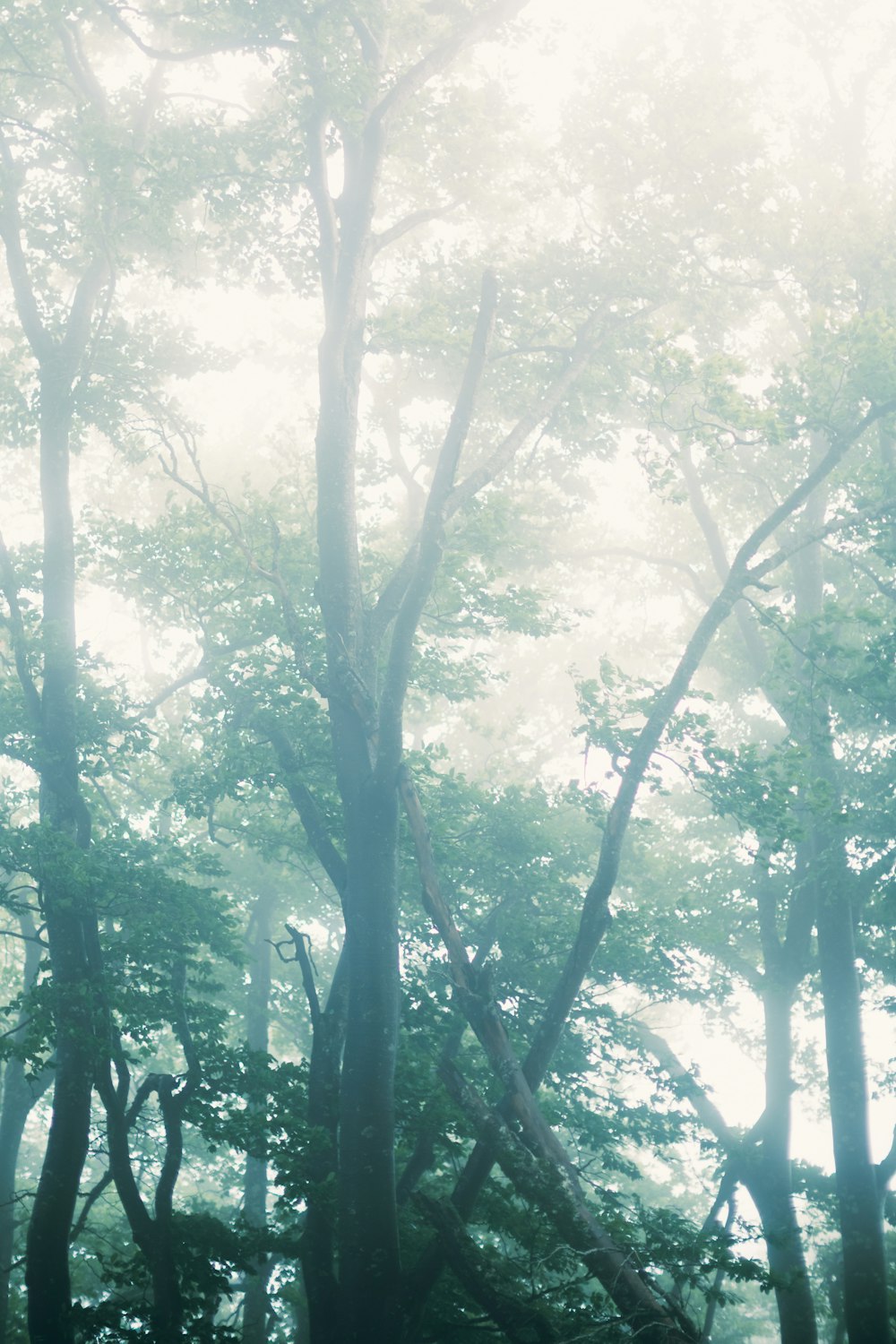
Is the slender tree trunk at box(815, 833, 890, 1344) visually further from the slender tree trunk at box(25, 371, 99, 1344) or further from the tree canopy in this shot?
the slender tree trunk at box(25, 371, 99, 1344)

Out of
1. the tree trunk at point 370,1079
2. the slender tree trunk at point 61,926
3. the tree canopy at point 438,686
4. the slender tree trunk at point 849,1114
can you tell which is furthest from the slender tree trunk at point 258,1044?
the slender tree trunk at point 849,1114

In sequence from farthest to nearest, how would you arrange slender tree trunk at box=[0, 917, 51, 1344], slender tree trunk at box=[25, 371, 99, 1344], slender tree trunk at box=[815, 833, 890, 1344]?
slender tree trunk at box=[0, 917, 51, 1344], slender tree trunk at box=[815, 833, 890, 1344], slender tree trunk at box=[25, 371, 99, 1344]

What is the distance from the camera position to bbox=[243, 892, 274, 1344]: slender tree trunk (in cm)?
1642

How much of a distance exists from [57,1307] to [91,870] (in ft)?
14.2

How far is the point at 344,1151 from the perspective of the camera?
9.16 m

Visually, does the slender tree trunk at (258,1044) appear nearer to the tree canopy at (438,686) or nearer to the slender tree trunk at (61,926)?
the tree canopy at (438,686)

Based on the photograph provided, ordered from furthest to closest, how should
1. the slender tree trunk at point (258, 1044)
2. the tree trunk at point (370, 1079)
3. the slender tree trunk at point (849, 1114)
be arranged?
the slender tree trunk at point (258, 1044), the slender tree trunk at point (849, 1114), the tree trunk at point (370, 1079)

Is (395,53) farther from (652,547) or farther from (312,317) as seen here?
(652,547)

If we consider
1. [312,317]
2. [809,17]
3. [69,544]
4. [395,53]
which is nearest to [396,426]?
[312,317]

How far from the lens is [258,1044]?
21828 millimetres

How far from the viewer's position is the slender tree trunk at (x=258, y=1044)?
16422 mm

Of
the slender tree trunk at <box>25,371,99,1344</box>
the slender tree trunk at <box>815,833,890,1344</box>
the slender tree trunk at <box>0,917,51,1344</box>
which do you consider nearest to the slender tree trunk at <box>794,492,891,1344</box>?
the slender tree trunk at <box>815,833,890,1344</box>

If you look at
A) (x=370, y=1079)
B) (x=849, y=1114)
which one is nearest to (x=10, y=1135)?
(x=370, y=1079)

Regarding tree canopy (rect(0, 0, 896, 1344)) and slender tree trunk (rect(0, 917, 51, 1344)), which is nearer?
tree canopy (rect(0, 0, 896, 1344))
